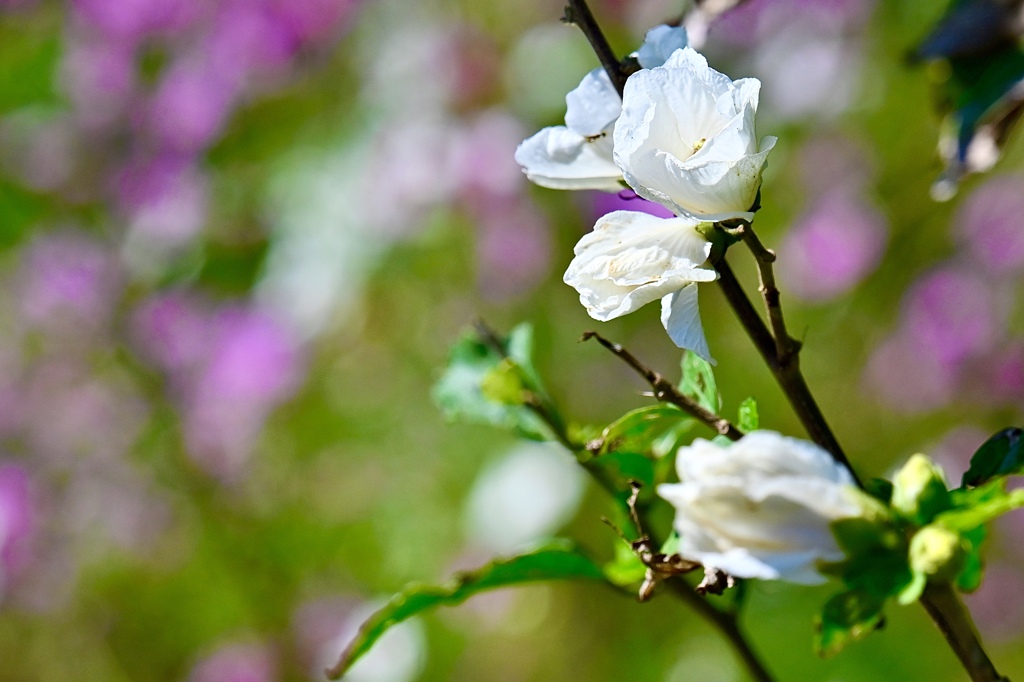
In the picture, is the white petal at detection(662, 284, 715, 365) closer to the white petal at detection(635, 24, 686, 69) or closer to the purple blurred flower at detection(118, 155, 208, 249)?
the white petal at detection(635, 24, 686, 69)

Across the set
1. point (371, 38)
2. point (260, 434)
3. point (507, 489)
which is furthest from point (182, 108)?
point (507, 489)

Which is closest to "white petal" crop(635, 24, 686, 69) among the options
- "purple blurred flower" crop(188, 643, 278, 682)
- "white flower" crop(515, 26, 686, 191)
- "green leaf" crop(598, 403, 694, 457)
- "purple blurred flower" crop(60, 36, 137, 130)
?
"white flower" crop(515, 26, 686, 191)

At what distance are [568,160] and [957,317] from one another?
1.06 m

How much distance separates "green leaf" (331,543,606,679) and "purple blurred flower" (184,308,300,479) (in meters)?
1.03

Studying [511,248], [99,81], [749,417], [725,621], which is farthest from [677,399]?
[99,81]

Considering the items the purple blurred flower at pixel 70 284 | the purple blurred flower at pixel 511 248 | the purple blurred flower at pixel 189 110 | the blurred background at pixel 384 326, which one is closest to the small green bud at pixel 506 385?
the blurred background at pixel 384 326

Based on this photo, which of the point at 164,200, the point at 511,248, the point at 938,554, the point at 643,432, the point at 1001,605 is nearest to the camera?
the point at 938,554

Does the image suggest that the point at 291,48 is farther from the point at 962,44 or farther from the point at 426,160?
the point at 962,44

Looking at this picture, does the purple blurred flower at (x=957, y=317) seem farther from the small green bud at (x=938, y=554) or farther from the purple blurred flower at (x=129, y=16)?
the purple blurred flower at (x=129, y=16)

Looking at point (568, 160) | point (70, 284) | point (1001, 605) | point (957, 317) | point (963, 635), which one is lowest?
point (1001, 605)

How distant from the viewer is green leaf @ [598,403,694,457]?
32 cm

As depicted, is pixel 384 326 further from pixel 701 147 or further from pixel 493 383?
pixel 701 147

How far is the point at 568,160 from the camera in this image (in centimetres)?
32

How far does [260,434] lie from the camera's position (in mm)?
1408
